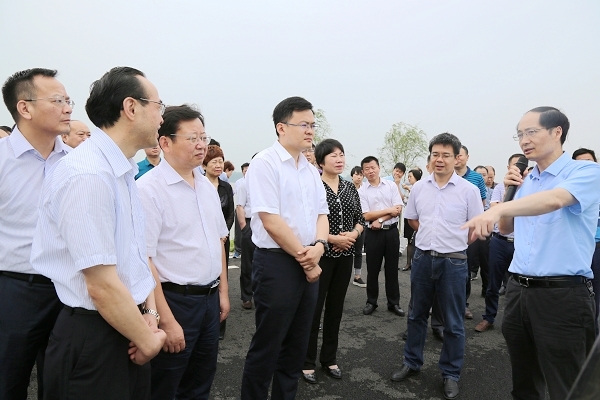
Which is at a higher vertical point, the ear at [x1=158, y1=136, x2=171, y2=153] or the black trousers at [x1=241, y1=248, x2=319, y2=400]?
the ear at [x1=158, y1=136, x2=171, y2=153]

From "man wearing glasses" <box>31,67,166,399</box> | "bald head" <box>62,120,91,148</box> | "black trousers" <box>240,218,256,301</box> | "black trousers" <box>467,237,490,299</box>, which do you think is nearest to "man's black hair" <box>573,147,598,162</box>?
"black trousers" <box>467,237,490,299</box>

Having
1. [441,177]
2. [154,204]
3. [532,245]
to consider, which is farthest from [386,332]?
[154,204]

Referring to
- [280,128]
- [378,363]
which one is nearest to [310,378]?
[378,363]

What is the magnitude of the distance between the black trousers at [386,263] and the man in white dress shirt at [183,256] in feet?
10.7

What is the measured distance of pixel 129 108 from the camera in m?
1.47

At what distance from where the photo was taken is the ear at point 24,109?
6.97ft

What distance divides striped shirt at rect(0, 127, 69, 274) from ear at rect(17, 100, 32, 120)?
0.37 feet

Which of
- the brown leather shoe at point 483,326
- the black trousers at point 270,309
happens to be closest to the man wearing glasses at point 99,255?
the black trousers at point 270,309

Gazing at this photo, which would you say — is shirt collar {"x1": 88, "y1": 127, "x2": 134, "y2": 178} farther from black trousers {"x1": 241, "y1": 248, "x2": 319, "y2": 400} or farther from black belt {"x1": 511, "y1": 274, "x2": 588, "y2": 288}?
black belt {"x1": 511, "y1": 274, "x2": 588, "y2": 288}

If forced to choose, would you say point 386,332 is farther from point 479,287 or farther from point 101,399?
point 101,399

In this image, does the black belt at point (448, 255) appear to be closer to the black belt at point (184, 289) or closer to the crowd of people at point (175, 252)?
the crowd of people at point (175, 252)

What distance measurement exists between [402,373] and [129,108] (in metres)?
2.99

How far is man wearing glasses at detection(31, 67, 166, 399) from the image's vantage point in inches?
49.5

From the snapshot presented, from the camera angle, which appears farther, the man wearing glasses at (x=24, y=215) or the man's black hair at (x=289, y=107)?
the man's black hair at (x=289, y=107)
